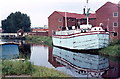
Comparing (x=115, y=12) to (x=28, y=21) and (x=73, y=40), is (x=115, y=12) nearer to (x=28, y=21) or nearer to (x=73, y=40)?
(x=73, y=40)

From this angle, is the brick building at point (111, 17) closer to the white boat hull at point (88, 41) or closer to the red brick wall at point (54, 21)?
the white boat hull at point (88, 41)

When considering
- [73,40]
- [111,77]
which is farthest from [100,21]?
[111,77]

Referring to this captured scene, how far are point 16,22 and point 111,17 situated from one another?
41183mm

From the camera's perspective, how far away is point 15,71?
999 cm

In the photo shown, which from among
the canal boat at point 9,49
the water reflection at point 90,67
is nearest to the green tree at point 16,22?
the water reflection at point 90,67

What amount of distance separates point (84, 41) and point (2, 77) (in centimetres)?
1829

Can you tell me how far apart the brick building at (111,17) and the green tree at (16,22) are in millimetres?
38576

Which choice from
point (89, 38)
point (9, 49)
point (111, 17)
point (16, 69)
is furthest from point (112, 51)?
point (16, 69)

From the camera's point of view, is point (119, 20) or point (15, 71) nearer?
point (15, 71)

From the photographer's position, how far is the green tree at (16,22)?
224 ft

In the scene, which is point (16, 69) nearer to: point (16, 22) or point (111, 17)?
point (111, 17)

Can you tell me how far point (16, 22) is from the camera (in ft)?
224

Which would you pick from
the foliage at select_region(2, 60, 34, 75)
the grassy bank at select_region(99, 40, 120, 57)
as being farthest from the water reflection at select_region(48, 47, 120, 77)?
the foliage at select_region(2, 60, 34, 75)

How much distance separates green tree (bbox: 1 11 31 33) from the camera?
6831 cm
